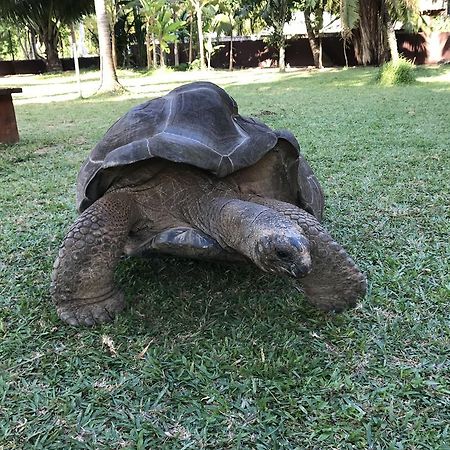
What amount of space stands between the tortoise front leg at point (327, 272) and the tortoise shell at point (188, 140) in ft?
0.75

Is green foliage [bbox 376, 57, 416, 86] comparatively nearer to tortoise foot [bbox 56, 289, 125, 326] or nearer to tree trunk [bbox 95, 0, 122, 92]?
tree trunk [bbox 95, 0, 122, 92]

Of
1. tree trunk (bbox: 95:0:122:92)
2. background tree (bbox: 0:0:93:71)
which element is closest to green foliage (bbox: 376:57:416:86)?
tree trunk (bbox: 95:0:122:92)

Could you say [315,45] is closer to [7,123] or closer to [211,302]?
[7,123]

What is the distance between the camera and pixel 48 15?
70.1 feet

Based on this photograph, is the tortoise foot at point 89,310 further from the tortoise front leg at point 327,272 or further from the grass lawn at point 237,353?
the tortoise front leg at point 327,272

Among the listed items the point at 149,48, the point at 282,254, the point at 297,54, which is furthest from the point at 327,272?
the point at 149,48

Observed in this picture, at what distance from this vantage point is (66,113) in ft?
24.6

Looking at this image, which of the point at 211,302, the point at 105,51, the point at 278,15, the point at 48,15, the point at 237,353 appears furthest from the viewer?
the point at 48,15

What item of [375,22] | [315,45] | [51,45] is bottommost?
[315,45]

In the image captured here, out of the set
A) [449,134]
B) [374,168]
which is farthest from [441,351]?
[449,134]

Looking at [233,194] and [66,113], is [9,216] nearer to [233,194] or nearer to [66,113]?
[233,194]

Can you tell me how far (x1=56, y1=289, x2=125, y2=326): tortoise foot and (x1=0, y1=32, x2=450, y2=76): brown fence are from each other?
58.3 feet

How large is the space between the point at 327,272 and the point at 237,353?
41cm

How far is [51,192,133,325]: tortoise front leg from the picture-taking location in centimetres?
168
